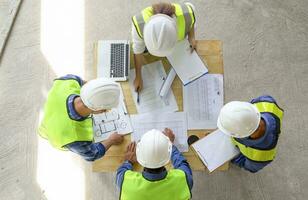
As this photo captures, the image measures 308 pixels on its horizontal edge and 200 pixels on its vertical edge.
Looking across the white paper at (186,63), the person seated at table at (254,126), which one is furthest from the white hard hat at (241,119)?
the white paper at (186,63)

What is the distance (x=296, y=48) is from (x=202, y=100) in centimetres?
108

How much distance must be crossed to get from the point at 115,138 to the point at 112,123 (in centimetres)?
10

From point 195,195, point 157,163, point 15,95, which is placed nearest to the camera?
point 157,163

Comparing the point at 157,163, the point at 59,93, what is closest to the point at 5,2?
the point at 59,93

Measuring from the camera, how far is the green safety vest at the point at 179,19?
5.88 feet

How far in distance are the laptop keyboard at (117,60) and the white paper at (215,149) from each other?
56cm

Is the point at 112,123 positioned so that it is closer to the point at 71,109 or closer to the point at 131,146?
the point at 131,146

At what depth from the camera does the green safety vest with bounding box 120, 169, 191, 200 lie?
165cm

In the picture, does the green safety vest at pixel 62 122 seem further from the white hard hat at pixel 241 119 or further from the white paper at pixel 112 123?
the white hard hat at pixel 241 119

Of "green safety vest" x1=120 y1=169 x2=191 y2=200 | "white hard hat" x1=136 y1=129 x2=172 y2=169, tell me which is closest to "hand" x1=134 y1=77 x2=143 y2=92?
"white hard hat" x1=136 y1=129 x2=172 y2=169

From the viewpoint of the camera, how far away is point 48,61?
8.41 feet

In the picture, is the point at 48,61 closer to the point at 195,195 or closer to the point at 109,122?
Result: the point at 109,122

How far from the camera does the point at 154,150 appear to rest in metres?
1.59

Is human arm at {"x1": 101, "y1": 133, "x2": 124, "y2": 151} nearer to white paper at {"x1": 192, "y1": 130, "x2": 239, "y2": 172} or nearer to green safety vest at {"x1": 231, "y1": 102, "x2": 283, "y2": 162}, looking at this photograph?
white paper at {"x1": 192, "y1": 130, "x2": 239, "y2": 172}
